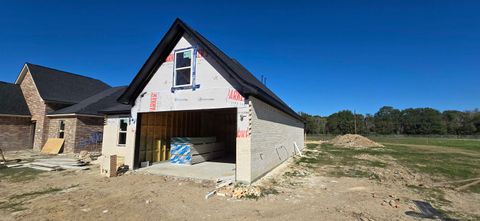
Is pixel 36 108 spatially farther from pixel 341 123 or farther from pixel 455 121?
pixel 455 121

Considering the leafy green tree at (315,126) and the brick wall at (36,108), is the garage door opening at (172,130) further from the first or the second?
the leafy green tree at (315,126)

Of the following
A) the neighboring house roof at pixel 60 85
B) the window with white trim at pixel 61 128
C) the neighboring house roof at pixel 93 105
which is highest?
the neighboring house roof at pixel 60 85

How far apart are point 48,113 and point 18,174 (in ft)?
35.2

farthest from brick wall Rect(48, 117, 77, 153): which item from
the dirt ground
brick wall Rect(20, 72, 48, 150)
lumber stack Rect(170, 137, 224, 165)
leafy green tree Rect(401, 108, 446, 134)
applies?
leafy green tree Rect(401, 108, 446, 134)

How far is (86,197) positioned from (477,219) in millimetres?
9345

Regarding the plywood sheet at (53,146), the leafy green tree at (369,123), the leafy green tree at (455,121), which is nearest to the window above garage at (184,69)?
the plywood sheet at (53,146)

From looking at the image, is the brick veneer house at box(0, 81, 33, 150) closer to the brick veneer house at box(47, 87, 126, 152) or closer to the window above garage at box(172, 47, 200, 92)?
the brick veneer house at box(47, 87, 126, 152)

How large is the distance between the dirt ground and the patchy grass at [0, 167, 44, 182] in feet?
0.66

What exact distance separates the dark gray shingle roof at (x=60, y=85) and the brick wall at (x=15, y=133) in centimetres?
297

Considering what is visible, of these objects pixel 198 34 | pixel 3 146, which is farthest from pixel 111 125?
pixel 3 146

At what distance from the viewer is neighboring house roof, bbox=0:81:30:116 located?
56.2 feet

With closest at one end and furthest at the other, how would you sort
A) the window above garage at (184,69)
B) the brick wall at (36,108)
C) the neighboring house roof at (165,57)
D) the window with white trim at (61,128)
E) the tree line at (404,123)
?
1. the neighboring house roof at (165,57)
2. the window above garage at (184,69)
3. the window with white trim at (61,128)
4. the brick wall at (36,108)
5. the tree line at (404,123)

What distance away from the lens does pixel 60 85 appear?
19703 mm

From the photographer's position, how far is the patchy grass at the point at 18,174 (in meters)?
8.18
